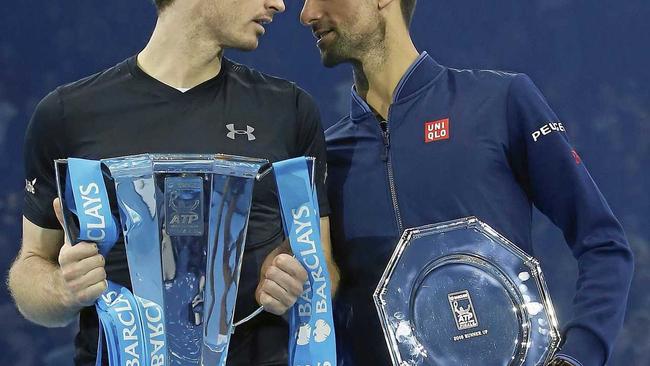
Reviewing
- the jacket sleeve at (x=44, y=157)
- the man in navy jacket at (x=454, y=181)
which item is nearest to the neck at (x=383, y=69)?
the man in navy jacket at (x=454, y=181)

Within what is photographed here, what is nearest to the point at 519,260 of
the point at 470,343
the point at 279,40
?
the point at 470,343

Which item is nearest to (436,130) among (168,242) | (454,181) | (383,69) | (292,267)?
(454,181)

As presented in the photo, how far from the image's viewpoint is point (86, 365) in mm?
1435

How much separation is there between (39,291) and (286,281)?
1.17ft

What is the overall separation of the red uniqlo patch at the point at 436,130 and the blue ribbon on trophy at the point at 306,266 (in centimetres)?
39

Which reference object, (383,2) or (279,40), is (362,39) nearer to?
(383,2)

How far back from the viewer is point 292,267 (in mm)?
1300

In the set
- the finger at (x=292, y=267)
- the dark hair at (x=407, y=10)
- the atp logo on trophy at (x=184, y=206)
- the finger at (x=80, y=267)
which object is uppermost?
the dark hair at (x=407, y=10)

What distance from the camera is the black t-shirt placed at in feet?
4.70

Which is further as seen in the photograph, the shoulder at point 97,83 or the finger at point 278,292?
the shoulder at point 97,83

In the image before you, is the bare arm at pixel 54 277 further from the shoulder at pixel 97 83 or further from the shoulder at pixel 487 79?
the shoulder at pixel 487 79

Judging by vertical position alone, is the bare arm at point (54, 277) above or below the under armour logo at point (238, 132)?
below

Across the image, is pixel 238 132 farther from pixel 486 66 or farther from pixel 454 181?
pixel 486 66

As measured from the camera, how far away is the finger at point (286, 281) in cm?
130
